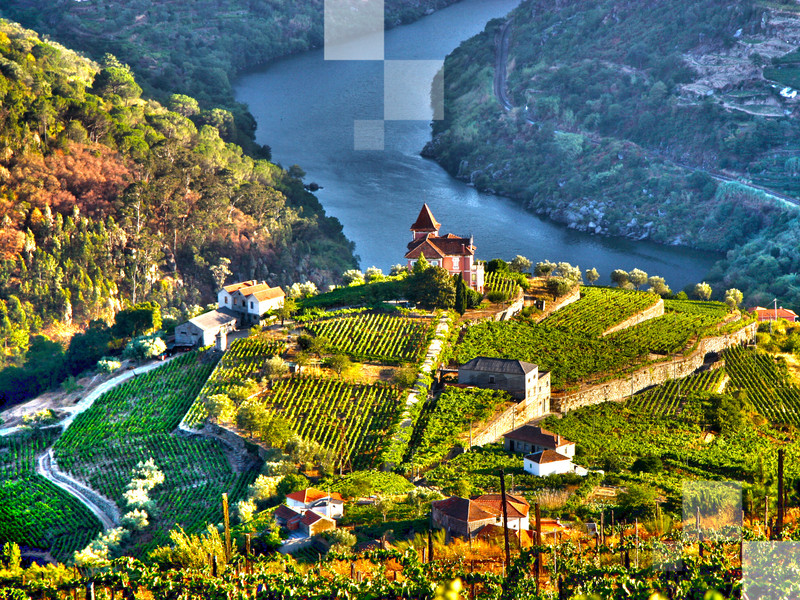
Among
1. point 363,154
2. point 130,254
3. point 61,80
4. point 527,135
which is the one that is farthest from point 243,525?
point 527,135

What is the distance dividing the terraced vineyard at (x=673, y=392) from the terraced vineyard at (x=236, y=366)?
1370cm

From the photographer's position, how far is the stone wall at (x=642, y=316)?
45.3 metres

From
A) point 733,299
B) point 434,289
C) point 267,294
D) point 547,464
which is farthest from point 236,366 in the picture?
point 733,299

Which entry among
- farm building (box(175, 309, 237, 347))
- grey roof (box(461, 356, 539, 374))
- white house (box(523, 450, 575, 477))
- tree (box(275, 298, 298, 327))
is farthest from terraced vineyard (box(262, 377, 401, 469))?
farm building (box(175, 309, 237, 347))

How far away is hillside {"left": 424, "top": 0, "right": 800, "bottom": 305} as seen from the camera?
79062mm

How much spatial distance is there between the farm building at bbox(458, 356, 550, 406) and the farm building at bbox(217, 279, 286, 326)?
965cm

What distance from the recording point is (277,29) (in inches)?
4368

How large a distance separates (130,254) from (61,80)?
1428 centimetres

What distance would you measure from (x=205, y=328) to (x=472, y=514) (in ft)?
64.4

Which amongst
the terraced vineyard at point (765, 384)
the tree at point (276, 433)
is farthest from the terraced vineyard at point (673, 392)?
the tree at point (276, 433)

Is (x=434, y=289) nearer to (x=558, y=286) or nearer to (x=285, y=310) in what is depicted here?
(x=285, y=310)

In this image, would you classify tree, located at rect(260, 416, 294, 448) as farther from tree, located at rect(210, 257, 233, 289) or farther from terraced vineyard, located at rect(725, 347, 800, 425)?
tree, located at rect(210, 257, 233, 289)

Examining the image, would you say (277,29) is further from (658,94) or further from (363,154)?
(658,94)

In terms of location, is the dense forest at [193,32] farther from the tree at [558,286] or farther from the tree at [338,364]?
the tree at [338,364]
